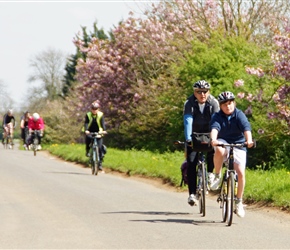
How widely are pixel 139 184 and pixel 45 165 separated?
765cm

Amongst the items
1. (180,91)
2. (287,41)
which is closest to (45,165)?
(180,91)

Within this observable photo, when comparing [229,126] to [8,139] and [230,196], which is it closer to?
[230,196]

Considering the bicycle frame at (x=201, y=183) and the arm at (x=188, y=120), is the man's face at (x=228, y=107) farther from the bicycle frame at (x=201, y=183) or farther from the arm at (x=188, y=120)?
the bicycle frame at (x=201, y=183)

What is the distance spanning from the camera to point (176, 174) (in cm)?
1822

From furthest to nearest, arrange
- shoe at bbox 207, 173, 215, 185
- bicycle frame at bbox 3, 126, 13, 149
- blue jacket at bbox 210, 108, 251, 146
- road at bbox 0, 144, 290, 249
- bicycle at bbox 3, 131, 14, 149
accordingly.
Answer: bicycle at bbox 3, 131, 14, 149
bicycle frame at bbox 3, 126, 13, 149
shoe at bbox 207, 173, 215, 185
blue jacket at bbox 210, 108, 251, 146
road at bbox 0, 144, 290, 249

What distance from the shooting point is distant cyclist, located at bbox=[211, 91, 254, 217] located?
10.9 metres

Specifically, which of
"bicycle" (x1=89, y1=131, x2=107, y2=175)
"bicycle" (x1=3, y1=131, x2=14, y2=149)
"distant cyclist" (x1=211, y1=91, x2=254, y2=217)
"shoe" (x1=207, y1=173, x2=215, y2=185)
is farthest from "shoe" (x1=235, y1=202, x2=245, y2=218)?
"bicycle" (x1=3, y1=131, x2=14, y2=149)

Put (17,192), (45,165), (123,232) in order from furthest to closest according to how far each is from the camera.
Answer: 1. (45,165)
2. (17,192)
3. (123,232)

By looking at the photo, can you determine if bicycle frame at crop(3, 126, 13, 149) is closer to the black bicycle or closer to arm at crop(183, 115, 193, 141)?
the black bicycle

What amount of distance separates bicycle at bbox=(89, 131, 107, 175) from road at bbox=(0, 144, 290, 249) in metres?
4.01

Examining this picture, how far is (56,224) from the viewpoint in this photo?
10.9 meters

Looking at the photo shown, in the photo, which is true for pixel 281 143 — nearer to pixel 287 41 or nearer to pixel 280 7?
pixel 287 41

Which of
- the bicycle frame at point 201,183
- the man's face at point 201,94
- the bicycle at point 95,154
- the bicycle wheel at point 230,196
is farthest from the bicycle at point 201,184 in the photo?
the bicycle at point 95,154

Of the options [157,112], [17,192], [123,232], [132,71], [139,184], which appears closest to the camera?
[123,232]
